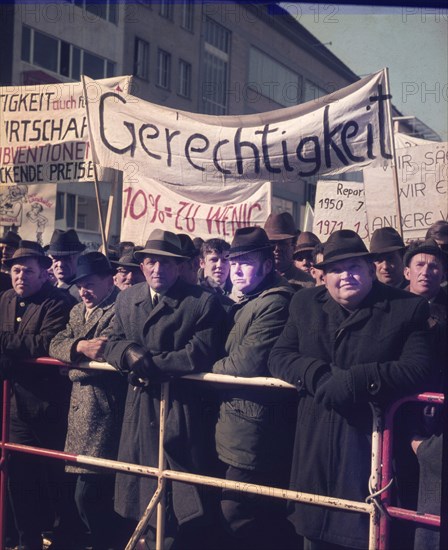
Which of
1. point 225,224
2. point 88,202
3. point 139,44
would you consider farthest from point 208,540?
point 139,44

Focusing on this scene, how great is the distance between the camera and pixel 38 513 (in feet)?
17.7

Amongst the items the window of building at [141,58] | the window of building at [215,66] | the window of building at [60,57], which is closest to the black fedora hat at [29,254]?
the window of building at [215,66]

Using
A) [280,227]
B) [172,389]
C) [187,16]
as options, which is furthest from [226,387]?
[187,16]

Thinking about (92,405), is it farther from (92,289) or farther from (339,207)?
(339,207)

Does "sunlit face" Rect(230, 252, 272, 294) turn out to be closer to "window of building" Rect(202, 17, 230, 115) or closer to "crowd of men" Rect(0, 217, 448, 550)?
"crowd of men" Rect(0, 217, 448, 550)

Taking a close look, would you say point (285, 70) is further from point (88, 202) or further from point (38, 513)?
point (88, 202)

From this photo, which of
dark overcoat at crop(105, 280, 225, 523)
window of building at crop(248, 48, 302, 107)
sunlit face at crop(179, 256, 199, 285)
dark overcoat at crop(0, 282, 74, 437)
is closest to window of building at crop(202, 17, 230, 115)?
window of building at crop(248, 48, 302, 107)

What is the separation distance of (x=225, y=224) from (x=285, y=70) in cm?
380

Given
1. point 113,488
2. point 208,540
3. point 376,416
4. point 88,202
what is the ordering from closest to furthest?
point 376,416 < point 208,540 < point 113,488 < point 88,202

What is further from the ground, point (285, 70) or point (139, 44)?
point (139, 44)

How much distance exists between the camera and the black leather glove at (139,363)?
447cm

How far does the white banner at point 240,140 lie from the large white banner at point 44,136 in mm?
815

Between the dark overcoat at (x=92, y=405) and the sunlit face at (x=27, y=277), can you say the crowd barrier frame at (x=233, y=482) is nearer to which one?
the dark overcoat at (x=92, y=405)

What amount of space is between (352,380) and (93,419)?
1.90 metres
